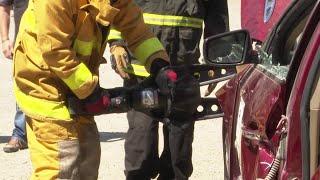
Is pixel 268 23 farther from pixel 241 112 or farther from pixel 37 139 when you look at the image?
pixel 37 139

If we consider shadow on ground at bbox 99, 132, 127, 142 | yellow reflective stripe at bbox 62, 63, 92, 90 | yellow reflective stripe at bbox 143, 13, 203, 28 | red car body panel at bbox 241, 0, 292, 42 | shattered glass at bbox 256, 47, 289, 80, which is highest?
red car body panel at bbox 241, 0, 292, 42

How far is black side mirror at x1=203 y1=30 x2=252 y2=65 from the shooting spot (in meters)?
3.22

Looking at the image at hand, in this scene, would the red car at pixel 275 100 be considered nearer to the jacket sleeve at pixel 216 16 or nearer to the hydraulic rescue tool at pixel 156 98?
the hydraulic rescue tool at pixel 156 98

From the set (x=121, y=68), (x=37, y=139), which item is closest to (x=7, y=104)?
(x=121, y=68)

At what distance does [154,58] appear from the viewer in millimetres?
4027

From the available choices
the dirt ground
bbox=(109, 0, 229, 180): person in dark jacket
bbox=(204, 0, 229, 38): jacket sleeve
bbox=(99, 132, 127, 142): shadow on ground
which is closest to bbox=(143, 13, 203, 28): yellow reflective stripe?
bbox=(109, 0, 229, 180): person in dark jacket

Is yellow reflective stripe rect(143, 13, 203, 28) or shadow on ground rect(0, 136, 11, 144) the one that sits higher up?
yellow reflective stripe rect(143, 13, 203, 28)

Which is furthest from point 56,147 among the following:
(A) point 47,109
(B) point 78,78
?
(B) point 78,78

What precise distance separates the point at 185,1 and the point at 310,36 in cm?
228

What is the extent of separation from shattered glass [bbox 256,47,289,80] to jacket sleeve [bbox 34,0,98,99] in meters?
0.81

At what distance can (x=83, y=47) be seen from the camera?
12.5ft

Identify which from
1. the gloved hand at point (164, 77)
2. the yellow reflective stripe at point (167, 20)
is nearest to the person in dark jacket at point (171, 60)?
the yellow reflective stripe at point (167, 20)

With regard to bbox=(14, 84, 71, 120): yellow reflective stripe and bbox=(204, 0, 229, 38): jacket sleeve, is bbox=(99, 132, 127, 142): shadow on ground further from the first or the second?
bbox=(14, 84, 71, 120): yellow reflective stripe

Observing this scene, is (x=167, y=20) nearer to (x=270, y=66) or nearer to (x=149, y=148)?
(x=149, y=148)
